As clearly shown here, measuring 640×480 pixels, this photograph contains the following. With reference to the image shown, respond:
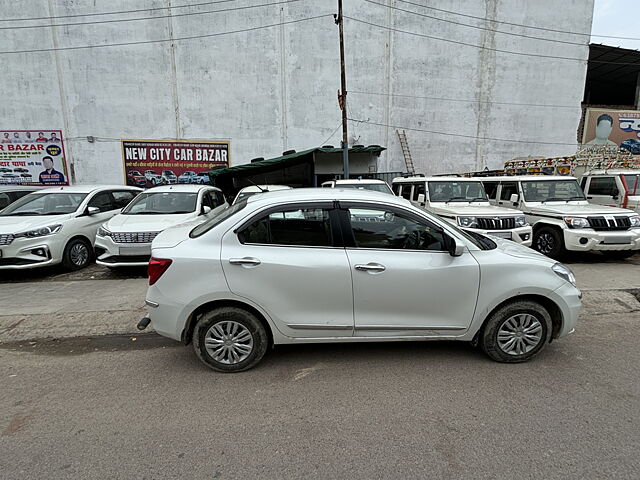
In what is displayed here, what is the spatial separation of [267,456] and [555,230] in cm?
751

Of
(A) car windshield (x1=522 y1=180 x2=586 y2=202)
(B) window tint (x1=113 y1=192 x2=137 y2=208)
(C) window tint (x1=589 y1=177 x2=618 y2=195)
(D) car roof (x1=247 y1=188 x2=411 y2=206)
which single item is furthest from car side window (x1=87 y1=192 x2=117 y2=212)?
(C) window tint (x1=589 y1=177 x2=618 y2=195)

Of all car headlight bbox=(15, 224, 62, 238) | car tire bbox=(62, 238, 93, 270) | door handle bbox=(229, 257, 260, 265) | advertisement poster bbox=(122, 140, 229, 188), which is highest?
advertisement poster bbox=(122, 140, 229, 188)

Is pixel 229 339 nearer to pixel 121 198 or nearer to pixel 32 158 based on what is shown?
pixel 121 198

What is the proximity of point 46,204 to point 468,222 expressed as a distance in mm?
8624

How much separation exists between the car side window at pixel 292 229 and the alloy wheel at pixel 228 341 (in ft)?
2.65

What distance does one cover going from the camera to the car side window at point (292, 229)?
3166 mm

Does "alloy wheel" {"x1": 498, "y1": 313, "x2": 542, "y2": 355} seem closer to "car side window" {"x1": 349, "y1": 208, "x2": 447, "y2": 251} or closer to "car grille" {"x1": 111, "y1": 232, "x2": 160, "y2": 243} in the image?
"car side window" {"x1": 349, "y1": 208, "x2": 447, "y2": 251}

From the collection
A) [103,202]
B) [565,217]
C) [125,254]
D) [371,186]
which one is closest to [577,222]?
[565,217]

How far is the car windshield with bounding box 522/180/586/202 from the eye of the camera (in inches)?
322

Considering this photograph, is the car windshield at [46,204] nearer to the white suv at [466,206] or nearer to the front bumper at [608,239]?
the white suv at [466,206]

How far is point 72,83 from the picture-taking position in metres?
16.4

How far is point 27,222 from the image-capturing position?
6363mm

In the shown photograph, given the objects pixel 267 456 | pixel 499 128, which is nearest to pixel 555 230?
pixel 267 456

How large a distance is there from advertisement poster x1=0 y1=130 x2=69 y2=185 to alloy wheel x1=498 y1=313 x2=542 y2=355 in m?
19.8
